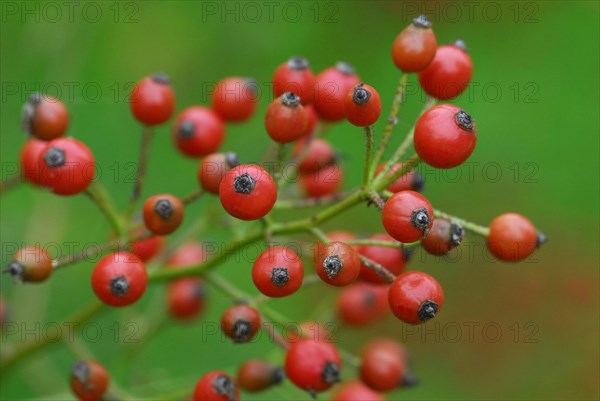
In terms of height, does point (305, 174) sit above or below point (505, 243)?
below

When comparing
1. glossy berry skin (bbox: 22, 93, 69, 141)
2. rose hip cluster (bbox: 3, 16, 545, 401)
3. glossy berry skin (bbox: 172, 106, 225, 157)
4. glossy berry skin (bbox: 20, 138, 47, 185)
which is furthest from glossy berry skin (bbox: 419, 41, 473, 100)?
glossy berry skin (bbox: 20, 138, 47, 185)

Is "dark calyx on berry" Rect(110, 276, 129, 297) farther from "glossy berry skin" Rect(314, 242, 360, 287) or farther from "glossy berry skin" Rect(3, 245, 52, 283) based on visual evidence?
"glossy berry skin" Rect(314, 242, 360, 287)

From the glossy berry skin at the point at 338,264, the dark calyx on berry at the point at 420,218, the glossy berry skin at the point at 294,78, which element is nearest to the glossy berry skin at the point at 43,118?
the glossy berry skin at the point at 294,78

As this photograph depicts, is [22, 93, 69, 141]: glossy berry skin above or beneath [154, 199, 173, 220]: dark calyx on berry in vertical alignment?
above

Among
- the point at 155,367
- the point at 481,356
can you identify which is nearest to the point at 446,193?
the point at 481,356

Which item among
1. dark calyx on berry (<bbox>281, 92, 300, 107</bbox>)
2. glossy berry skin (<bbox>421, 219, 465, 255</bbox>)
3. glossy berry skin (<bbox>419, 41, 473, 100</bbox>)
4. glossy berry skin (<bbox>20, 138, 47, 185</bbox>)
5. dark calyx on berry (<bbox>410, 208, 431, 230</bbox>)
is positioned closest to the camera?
dark calyx on berry (<bbox>410, 208, 431, 230</bbox>)

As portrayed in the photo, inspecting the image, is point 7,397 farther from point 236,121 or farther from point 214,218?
point 236,121
